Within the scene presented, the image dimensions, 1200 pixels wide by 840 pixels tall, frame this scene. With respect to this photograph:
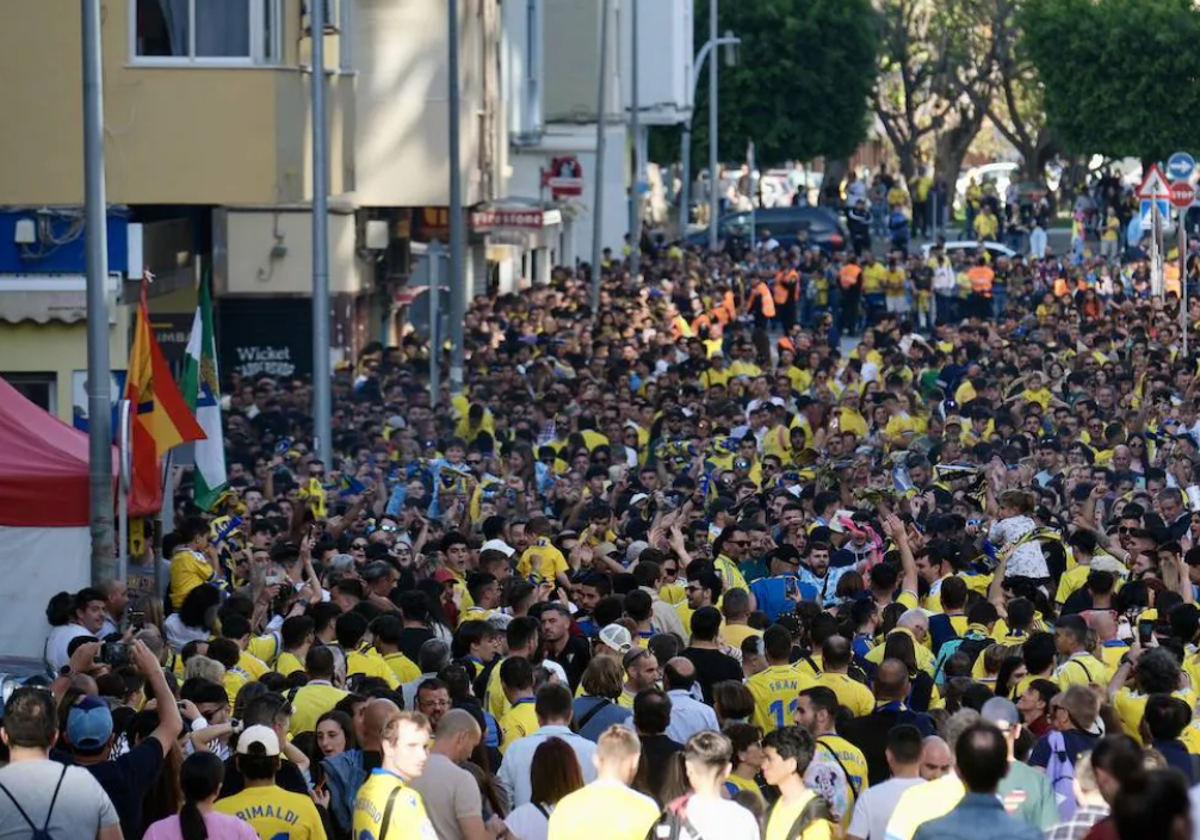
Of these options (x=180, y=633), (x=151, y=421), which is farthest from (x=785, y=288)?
(x=180, y=633)

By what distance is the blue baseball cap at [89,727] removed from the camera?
32.0 feet

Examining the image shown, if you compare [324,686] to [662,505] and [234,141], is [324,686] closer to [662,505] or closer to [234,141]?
[662,505]

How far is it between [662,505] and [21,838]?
34.2ft

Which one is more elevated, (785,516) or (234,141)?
(234,141)

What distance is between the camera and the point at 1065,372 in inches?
1113

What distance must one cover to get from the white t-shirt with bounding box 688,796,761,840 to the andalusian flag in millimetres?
9717

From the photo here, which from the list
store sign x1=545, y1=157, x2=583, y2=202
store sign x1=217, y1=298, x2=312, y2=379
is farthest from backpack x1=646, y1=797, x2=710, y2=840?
store sign x1=545, y1=157, x2=583, y2=202

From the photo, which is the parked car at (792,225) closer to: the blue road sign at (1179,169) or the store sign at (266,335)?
the blue road sign at (1179,169)

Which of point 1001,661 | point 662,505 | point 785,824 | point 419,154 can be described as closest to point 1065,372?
point 419,154

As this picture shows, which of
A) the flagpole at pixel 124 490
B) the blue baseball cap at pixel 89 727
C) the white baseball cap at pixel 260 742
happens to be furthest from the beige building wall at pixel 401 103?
the white baseball cap at pixel 260 742

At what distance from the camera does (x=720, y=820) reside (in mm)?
8875

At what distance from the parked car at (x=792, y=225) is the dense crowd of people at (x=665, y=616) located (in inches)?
899

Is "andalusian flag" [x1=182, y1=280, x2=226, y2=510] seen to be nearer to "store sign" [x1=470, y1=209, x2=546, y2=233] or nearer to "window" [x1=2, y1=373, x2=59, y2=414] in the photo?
"window" [x1=2, y1=373, x2=59, y2=414]

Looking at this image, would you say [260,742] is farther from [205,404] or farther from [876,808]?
[205,404]
